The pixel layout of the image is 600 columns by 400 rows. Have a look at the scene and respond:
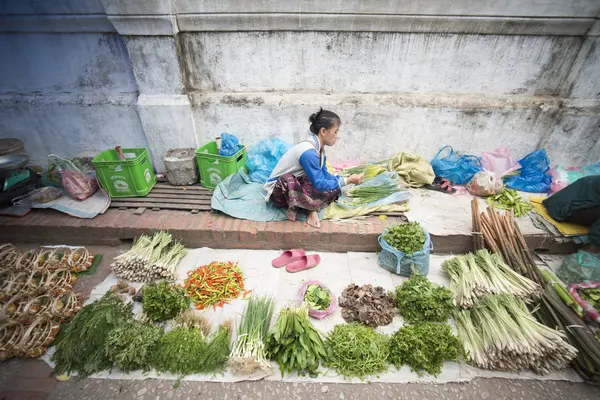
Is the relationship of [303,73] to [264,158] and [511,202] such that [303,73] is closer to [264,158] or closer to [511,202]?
[264,158]

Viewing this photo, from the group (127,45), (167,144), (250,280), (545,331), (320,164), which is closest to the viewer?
(545,331)

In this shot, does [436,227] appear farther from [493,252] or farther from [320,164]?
[320,164]

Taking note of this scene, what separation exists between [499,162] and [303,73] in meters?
3.98

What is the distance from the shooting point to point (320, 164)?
3854mm

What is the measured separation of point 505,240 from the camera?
11.8 feet

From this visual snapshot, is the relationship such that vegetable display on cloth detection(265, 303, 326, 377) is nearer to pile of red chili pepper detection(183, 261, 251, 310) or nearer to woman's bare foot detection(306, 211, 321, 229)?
pile of red chili pepper detection(183, 261, 251, 310)

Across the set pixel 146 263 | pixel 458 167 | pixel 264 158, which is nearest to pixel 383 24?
pixel 458 167

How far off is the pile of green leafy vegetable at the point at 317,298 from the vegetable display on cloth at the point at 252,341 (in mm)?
455

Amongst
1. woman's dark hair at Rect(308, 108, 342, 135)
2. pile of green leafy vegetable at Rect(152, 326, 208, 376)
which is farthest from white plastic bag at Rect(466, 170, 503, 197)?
pile of green leafy vegetable at Rect(152, 326, 208, 376)

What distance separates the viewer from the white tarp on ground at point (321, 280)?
265 cm

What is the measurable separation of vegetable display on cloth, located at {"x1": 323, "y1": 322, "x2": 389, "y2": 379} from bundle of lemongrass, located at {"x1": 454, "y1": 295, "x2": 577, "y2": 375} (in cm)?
89

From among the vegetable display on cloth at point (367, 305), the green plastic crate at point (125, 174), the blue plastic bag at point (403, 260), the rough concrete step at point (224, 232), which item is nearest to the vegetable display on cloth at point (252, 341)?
the vegetable display on cloth at point (367, 305)

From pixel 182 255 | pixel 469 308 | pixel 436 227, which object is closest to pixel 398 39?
pixel 436 227

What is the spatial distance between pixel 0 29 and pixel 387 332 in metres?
7.43
